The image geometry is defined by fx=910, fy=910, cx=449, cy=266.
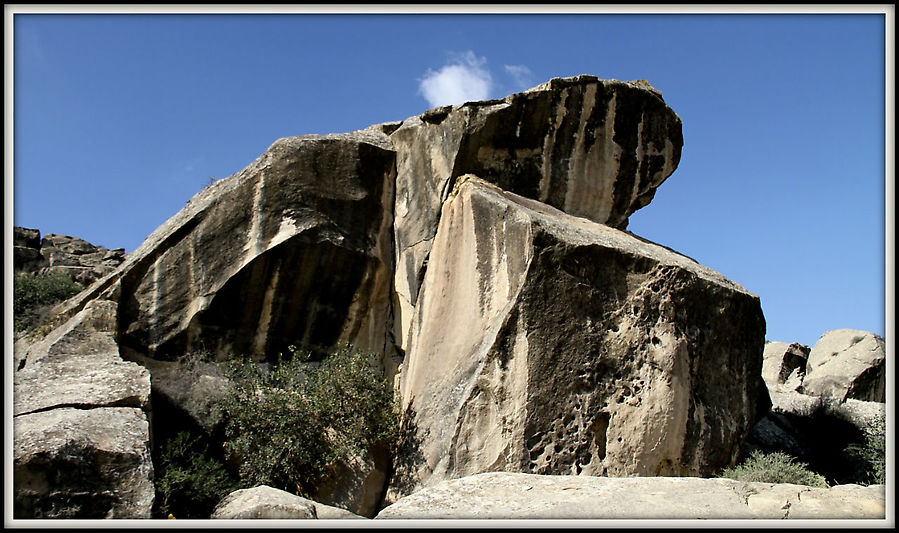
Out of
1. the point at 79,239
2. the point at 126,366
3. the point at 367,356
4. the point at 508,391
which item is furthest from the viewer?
the point at 79,239

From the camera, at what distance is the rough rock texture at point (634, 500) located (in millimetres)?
8117

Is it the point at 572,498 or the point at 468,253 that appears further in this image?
the point at 468,253

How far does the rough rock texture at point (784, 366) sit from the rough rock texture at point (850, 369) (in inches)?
12.9

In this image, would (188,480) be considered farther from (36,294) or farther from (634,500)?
(36,294)

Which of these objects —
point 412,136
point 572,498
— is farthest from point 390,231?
point 572,498

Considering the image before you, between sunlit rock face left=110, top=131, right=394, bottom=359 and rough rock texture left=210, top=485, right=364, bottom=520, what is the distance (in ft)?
16.5

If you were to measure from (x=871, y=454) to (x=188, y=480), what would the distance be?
421 inches

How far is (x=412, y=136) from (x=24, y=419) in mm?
7931

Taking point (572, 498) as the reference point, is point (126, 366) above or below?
above

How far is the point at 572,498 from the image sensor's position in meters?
8.50

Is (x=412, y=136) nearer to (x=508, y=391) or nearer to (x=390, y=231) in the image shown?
(x=390, y=231)

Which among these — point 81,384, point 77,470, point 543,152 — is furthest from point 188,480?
point 543,152

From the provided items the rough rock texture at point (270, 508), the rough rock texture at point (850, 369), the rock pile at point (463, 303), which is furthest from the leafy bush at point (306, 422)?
the rough rock texture at point (850, 369)

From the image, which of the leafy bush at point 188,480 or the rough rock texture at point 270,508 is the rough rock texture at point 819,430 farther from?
the leafy bush at point 188,480
